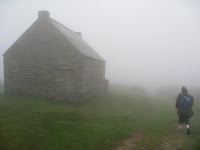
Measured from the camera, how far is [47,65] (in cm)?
2117

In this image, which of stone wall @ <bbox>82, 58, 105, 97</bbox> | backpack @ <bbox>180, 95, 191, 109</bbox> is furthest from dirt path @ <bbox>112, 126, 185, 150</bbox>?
stone wall @ <bbox>82, 58, 105, 97</bbox>

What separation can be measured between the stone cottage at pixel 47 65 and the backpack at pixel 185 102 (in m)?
10.1

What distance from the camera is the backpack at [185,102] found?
12394 mm

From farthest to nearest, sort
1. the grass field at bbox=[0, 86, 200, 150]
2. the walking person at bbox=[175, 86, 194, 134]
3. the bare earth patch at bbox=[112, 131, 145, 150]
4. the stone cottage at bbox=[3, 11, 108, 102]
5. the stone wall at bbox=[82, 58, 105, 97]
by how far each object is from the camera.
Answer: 1. the stone wall at bbox=[82, 58, 105, 97]
2. the stone cottage at bbox=[3, 11, 108, 102]
3. the walking person at bbox=[175, 86, 194, 134]
4. the bare earth patch at bbox=[112, 131, 145, 150]
5. the grass field at bbox=[0, 86, 200, 150]

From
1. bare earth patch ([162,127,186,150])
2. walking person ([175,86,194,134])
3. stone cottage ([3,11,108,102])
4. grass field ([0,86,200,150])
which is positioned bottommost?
bare earth patch ([162,127,186,150])

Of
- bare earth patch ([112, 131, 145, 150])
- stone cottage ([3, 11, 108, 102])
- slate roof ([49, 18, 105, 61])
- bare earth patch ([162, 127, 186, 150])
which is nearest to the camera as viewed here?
bare earth patch ([112, 131, 145, 150])

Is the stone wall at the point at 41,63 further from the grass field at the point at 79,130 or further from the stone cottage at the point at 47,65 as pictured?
the grass field at the point at 79,130

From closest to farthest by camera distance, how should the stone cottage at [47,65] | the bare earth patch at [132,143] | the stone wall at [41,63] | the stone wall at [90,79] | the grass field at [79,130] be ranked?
the grass field at [79,130] → the bare earth patch at [132,143] → the stone cottage at [47,65] → the stone wall at [41,63] → the stone wall at [90,79]

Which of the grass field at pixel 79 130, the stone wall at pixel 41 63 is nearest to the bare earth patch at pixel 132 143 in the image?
the grass field at pixel 79 130

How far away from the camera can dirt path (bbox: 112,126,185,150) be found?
10.3 metres

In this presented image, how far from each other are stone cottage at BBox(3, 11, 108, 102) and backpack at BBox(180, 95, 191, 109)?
10136 mm

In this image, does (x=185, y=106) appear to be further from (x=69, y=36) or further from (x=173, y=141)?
(x=69, y=36)

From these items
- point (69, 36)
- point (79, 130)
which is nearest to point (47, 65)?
point (69, 36)

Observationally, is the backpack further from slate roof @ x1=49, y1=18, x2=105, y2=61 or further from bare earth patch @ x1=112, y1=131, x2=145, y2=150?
slate roof @ x1=49, y1=18, x2=105, y2=61
